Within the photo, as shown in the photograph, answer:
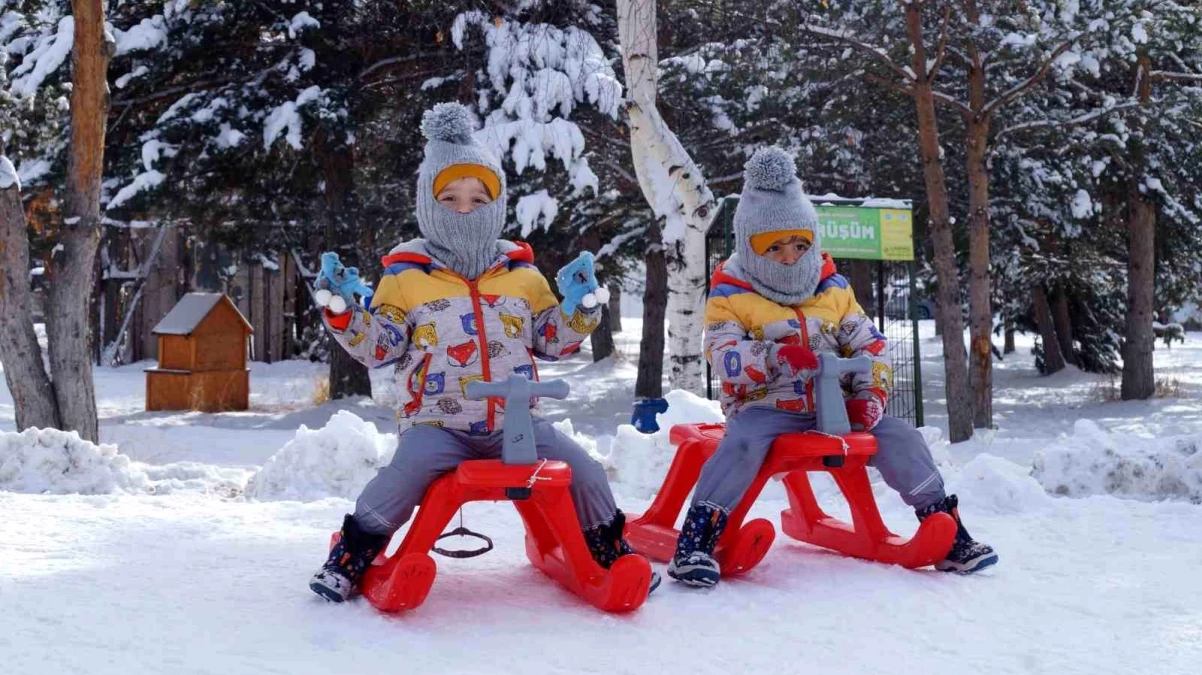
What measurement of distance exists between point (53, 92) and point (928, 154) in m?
8.26

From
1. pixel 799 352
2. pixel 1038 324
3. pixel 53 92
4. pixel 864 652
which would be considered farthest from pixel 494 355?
pixel 1038 324

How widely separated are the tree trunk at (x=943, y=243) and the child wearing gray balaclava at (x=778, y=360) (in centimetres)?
548

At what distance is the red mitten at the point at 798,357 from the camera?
3992 millimetres

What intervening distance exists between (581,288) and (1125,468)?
11.6 ft

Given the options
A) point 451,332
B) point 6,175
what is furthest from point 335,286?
point 6,175

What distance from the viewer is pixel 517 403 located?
11.6 feet

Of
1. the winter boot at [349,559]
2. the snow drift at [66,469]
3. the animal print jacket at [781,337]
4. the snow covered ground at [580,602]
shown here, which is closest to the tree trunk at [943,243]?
the snow covered ground at [580,602]

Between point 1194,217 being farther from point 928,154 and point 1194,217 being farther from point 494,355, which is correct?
point 494,355

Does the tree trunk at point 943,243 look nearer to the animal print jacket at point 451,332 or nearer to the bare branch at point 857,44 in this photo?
the bare branch at point 857,44

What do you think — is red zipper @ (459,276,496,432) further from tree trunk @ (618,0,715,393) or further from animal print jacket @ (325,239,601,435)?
tree trunk @ (618,0,715,393)

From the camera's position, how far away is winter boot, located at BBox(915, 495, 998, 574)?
414cm

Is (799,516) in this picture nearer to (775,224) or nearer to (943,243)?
(775,224)

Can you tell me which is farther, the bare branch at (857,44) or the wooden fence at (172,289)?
the wooden fence at (172,289)

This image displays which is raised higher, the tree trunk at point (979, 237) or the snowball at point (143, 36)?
the snowball at point (143, 36)
